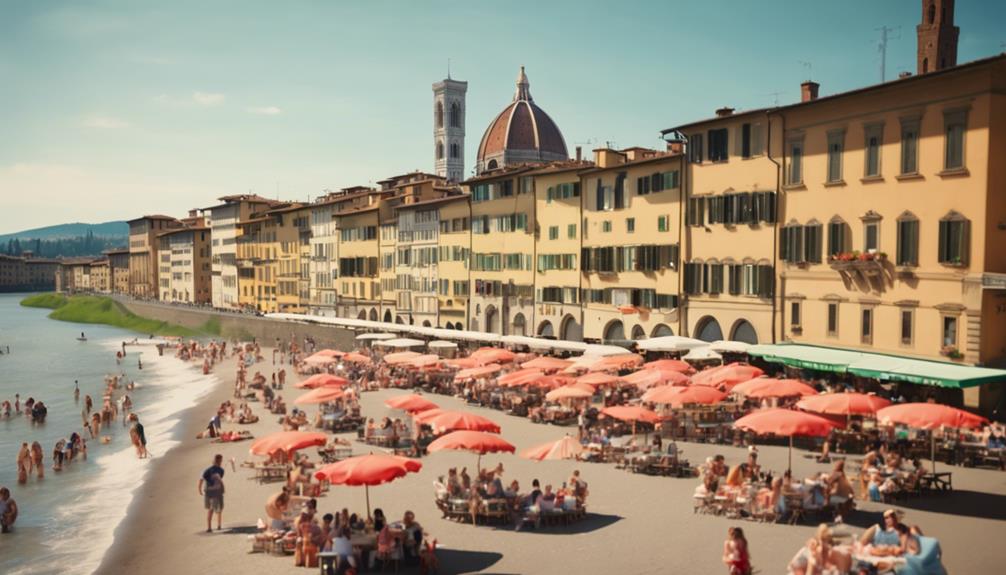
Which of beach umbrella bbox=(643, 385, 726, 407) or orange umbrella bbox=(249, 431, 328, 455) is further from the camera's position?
beach umbrella bbox=(643, 385, 726, 407)

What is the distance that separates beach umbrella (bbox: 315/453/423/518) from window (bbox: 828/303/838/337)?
2182cm

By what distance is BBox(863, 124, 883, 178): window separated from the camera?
100ft

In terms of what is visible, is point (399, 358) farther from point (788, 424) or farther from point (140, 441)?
point (788, 424)

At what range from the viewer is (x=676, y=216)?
40.6 metres

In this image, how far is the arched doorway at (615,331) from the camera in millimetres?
44719

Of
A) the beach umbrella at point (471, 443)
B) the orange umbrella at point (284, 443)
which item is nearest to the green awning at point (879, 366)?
the beach umbrella at point (471, 443)

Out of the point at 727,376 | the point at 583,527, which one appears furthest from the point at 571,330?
the point at 583,527

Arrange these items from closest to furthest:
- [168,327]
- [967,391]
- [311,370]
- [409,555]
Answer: [409,555], [967,391], [311,370], [168,327]

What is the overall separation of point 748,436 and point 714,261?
49.9ft

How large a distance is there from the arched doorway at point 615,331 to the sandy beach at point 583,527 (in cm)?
2006

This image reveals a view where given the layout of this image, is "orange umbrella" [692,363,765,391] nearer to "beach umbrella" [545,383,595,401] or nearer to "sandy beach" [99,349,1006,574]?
"sandy beach" [99,349,1006,574]

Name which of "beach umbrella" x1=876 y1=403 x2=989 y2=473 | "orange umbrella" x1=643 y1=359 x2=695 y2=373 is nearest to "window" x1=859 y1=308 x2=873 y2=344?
"orange umbrella" x1=643 y1=359 x2=695 y2=373

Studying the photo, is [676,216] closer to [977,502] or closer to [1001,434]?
[1001,434]

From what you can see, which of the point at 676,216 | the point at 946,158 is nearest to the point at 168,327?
the point at 676,216
